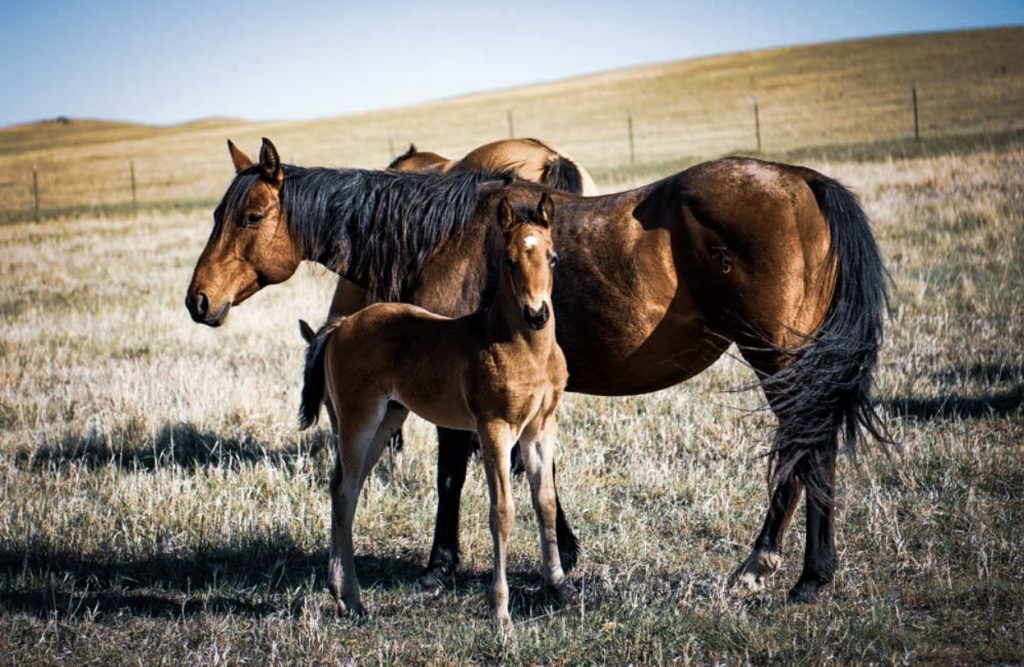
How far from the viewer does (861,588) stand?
15.0 feet

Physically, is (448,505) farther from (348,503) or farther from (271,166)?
(271,166)

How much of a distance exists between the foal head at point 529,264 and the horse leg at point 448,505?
155 centimetres

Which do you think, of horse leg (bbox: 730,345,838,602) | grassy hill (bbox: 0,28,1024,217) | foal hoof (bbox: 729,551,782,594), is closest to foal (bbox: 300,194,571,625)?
foal hoof (bbox: 729,551,782,594)

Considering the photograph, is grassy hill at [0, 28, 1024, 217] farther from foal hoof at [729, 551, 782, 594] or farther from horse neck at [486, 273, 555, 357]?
horse neck at [486, 273, 555, 357]

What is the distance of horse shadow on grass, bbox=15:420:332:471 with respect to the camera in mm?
7152

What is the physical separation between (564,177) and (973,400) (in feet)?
11.9

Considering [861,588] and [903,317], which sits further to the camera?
[903,317]

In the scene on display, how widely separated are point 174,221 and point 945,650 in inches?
984

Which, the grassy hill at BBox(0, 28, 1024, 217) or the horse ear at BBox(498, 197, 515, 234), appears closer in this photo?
the horse ear at BBox(498, 197, 515, 234)

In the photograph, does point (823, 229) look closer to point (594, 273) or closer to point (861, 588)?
point (594, 273)

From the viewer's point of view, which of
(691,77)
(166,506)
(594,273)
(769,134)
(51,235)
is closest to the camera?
(594,273)

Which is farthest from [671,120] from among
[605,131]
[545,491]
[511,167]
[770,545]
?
[545,491]

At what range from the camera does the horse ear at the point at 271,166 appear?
5414 millimetres

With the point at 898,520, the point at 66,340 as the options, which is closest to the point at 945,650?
the point at 898,520
